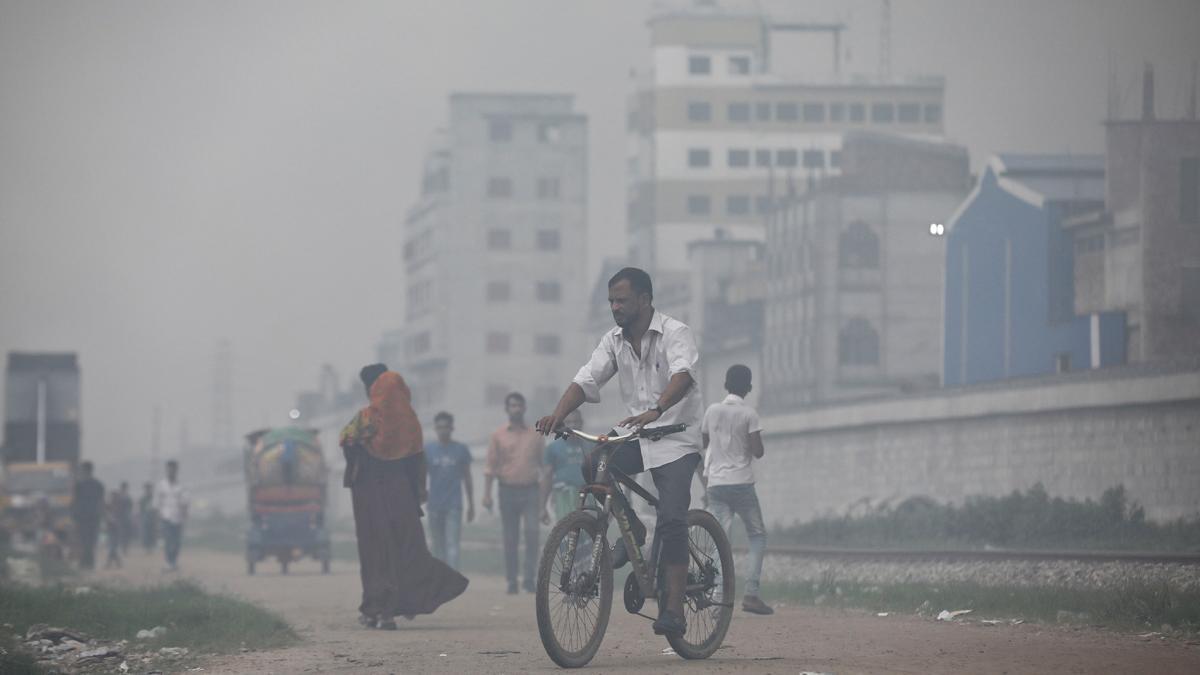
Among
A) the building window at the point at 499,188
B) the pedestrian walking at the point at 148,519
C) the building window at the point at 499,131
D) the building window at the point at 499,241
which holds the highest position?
the building window at the point at 499,131

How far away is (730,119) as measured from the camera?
11475 centimetres

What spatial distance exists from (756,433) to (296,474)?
56.7 ft

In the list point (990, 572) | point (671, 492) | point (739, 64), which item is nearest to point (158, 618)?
point (671, 492)

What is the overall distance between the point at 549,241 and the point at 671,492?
308 feet

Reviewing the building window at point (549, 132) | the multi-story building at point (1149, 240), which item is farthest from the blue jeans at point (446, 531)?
the building window at point (549, 132)

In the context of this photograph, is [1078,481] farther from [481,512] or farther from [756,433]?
[481,512]

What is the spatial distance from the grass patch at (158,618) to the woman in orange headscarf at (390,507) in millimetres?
790

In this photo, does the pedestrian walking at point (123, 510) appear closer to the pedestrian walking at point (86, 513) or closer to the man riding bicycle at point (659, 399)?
the pedestrian walking at point (86, 513)

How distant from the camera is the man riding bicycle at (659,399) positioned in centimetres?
930

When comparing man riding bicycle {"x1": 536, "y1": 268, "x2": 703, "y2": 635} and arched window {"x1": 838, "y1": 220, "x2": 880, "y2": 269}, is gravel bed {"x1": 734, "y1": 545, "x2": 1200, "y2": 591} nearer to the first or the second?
man riding bicycle {"x1": 536, "y1": 268, "x2": 703, "y2": 635}

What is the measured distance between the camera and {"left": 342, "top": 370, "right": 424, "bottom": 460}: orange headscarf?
13.6 meters

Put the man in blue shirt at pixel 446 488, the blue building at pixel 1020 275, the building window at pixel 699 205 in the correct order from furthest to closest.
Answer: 1. the building window at pixel 699 205
2. the blue building at pixel 1020 275
3. the man in blue shirt at pixel 446 488

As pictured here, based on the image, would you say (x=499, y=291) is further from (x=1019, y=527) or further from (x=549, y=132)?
(x=1019, y=527)

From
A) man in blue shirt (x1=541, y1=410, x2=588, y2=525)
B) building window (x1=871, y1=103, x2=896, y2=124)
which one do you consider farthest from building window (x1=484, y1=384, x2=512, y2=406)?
man in blue shirt (x1=541, y1=410, x2=588, y2=525)
